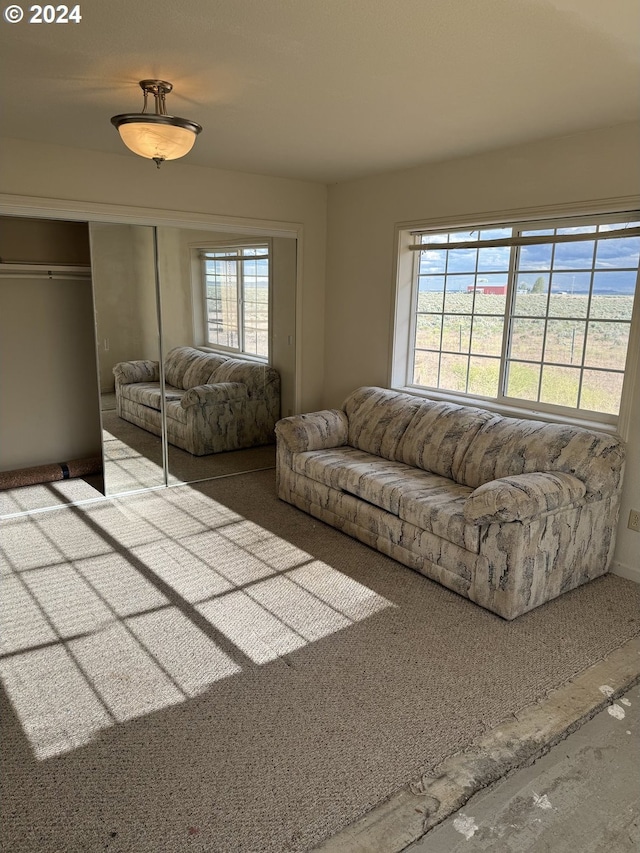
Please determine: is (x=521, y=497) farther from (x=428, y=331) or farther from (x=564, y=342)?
(x=428, y=331)

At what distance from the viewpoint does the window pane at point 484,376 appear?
412 cm

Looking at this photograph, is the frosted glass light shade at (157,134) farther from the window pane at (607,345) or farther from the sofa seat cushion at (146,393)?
the window pane at (607,345)

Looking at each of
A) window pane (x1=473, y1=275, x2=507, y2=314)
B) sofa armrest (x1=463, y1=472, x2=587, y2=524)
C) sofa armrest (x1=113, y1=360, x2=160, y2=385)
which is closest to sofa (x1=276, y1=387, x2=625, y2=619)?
sofa armrest (x1=463, y1=472, x2=587, y2=524)

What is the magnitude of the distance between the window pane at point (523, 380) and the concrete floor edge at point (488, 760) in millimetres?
1767

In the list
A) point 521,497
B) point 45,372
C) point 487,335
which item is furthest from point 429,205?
point 45,372

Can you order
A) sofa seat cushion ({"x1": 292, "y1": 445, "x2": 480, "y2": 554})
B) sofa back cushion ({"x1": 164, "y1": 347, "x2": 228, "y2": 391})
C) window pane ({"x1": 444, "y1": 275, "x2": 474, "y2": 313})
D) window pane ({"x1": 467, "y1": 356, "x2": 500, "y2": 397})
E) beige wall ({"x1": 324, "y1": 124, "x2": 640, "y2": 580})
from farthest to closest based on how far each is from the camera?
sofa back cushion ({"x1": 164, "y1": 347, "x2": 228, "y2": 391})
window pane ({"x1": 444, "y1": 275, "x2": 474, "y2": 313})
window pane ({"x1": 467, "y1": 356, "x2": 500, "y2": 397})
beige wall ({"x1": 324, "y1": 124, "x2": 640, "y2": 580})
sofa seat cushion ({"x1": 292, "y1": 445, "x2": 480, "y2": 554})

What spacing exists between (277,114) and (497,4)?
4.69 feet

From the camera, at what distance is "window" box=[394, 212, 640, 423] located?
344cm

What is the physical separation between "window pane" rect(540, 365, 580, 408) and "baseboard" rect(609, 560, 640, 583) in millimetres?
982

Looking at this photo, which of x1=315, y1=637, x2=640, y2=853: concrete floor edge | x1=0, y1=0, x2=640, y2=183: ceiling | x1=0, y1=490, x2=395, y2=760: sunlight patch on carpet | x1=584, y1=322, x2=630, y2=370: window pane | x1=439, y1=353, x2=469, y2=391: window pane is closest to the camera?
x1=315, y1=637, x2=640, y2=853: concrete floor edge

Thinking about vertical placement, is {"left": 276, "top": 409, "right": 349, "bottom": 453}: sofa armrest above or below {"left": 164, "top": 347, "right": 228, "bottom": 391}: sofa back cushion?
below

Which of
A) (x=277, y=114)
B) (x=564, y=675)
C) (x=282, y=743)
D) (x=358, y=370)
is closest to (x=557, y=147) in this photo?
(x=277, y=114)

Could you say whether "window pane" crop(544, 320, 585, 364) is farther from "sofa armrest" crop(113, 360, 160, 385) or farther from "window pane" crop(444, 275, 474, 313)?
"sofa armrest" crop(113, 360, 160, 385)

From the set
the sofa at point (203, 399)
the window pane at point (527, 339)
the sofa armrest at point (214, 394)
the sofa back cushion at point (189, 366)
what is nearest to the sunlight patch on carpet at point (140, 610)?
the sofa at point (203, 399)
